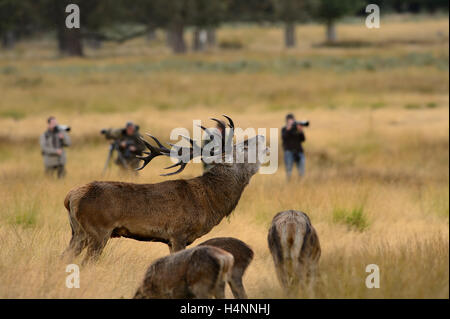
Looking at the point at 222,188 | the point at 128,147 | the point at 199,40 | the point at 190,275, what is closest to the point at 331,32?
the point at 199,40

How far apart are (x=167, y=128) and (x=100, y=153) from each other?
467 centimetres

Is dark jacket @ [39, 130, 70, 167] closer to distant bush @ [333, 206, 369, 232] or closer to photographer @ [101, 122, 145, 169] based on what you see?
photographer @ [101, 122, 145, 169]

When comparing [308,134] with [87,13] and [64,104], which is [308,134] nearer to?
[64,104]

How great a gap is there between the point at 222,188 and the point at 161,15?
206 feet

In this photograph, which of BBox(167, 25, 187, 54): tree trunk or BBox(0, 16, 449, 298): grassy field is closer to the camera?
BBox(0, 16, 449, 298): grassy field

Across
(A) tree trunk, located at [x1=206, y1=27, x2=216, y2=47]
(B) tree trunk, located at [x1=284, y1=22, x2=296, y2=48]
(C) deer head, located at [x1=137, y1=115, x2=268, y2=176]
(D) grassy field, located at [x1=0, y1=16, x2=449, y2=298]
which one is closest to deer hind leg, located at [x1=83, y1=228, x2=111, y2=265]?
(D) grassy field, located at [x1=0, y1=16, x2=449, y2=298]

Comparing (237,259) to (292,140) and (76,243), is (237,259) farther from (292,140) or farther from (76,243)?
(292,140)

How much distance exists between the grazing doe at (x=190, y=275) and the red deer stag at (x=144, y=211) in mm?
1295

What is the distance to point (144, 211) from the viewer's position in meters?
7.15

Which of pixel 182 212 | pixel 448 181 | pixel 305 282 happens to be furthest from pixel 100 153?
pixel 305 282

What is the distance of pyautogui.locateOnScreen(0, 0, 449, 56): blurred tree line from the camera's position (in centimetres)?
6444

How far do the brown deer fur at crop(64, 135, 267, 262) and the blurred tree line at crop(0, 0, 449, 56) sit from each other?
55854mm

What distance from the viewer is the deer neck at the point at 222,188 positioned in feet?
25.1

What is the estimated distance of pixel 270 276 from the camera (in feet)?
24.2
